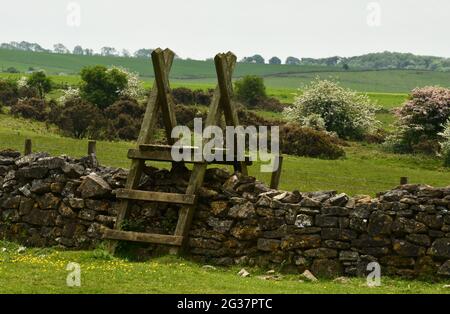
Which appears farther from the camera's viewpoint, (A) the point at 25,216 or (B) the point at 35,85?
(B) the point at 35,85

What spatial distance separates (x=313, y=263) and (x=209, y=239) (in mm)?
2237

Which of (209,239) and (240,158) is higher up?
(240,158)

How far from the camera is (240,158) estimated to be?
19641mm

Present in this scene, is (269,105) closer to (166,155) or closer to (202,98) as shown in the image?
(202,98)

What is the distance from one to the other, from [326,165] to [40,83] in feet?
146

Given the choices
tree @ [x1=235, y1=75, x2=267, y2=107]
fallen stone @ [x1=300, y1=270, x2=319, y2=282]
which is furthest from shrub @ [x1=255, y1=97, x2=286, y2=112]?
fallen stone @ [x1=300, y1=270, x2=319, y2=282]

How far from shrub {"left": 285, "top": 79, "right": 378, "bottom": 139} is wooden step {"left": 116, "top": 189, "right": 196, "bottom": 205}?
44.1m

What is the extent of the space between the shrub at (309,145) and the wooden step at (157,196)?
28.4m

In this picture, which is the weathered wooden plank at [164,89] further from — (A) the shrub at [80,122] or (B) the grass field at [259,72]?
(B) the grass field at [259,72]

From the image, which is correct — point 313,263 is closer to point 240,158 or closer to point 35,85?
point 240,158

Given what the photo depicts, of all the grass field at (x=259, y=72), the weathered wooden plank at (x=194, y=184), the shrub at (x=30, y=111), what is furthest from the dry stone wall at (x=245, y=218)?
the grass field at (x=259, y=72)
